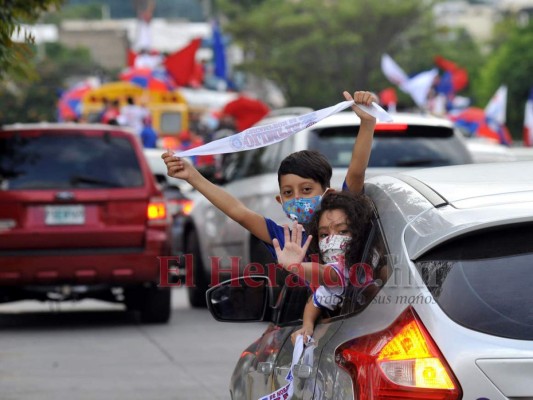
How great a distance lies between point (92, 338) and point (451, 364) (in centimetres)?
816

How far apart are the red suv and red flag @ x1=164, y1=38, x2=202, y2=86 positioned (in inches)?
917

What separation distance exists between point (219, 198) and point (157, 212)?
677 cm

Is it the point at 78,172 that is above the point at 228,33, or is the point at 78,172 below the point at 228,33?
below

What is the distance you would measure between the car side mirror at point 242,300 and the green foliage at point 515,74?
7035 centimetres

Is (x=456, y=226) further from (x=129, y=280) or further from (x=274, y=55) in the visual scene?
(x=274, y=55)

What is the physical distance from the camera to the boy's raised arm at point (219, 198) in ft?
16.0

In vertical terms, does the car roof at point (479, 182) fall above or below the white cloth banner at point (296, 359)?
above

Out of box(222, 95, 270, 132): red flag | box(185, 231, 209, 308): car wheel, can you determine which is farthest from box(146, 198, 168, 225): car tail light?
box(222, 95, 270, 132): red flag

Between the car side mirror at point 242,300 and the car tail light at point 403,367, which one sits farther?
the car side mirror at point 242,300

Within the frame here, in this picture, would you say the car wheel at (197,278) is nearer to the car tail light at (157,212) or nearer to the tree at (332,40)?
the car tail light at (157,212)

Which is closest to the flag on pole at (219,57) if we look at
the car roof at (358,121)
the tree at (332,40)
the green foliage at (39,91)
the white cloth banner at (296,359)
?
Result: the green foliage at (39,91)

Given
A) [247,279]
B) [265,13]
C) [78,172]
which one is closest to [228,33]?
[265,13]

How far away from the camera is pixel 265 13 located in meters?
72.2

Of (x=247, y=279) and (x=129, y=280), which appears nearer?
(x=247, y=279)
